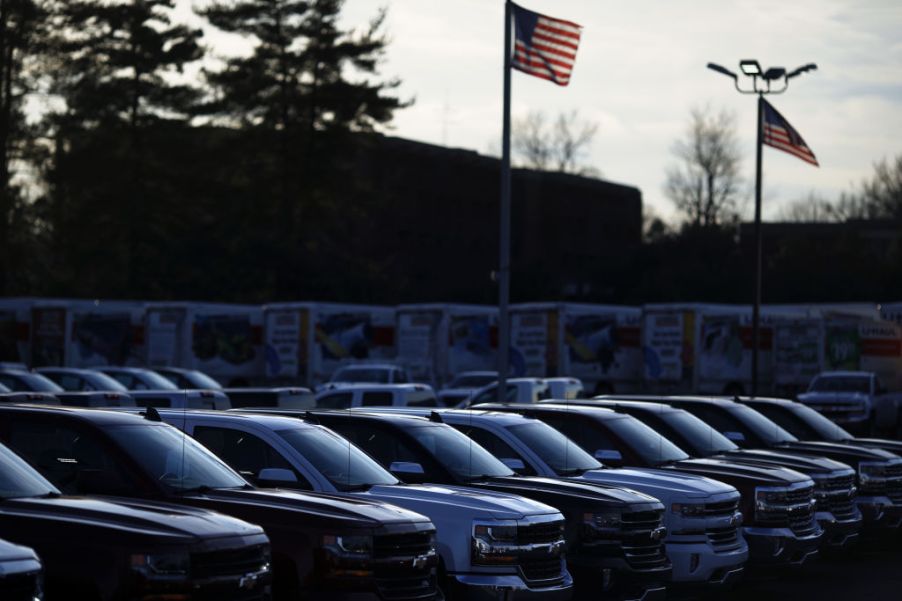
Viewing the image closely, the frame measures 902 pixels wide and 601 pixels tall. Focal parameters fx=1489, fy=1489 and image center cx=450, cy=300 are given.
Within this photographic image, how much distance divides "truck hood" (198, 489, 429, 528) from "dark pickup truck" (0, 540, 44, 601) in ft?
8.16

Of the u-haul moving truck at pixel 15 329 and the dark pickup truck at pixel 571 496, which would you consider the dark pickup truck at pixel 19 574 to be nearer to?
the dark pickup truck at pixel 571 496

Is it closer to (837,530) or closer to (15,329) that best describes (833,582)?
(837,530)

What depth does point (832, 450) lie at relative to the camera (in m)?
19.8

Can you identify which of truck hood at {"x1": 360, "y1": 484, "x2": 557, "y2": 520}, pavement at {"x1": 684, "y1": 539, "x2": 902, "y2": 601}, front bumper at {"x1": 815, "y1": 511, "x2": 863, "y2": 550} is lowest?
pavement at {"x1": 684, "y1": 539, "x2": 902, "y2": 601}

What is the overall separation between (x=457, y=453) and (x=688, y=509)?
2400 mm

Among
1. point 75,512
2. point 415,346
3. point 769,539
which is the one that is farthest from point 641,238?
point 75,512

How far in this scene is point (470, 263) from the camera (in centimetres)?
9119

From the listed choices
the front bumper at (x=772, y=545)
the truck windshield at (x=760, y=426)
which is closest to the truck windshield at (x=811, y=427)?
the truck windshield at (x=760, y=426)

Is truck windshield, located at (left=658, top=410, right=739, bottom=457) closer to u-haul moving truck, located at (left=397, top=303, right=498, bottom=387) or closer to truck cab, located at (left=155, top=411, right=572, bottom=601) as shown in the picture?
truck cab, located at (left=155, top=411, right=572, bottom=601)

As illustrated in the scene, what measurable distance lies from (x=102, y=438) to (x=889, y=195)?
307 feet

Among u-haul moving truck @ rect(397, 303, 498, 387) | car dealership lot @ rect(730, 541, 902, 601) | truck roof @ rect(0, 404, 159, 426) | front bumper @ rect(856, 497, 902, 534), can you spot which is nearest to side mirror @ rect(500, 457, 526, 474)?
car dealership lot @ rect(730, 541, 902, 601)

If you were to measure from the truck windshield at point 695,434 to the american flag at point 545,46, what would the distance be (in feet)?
32.4

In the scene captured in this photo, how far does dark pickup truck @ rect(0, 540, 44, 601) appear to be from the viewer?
24.3 ft

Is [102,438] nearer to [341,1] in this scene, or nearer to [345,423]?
[345,423]
